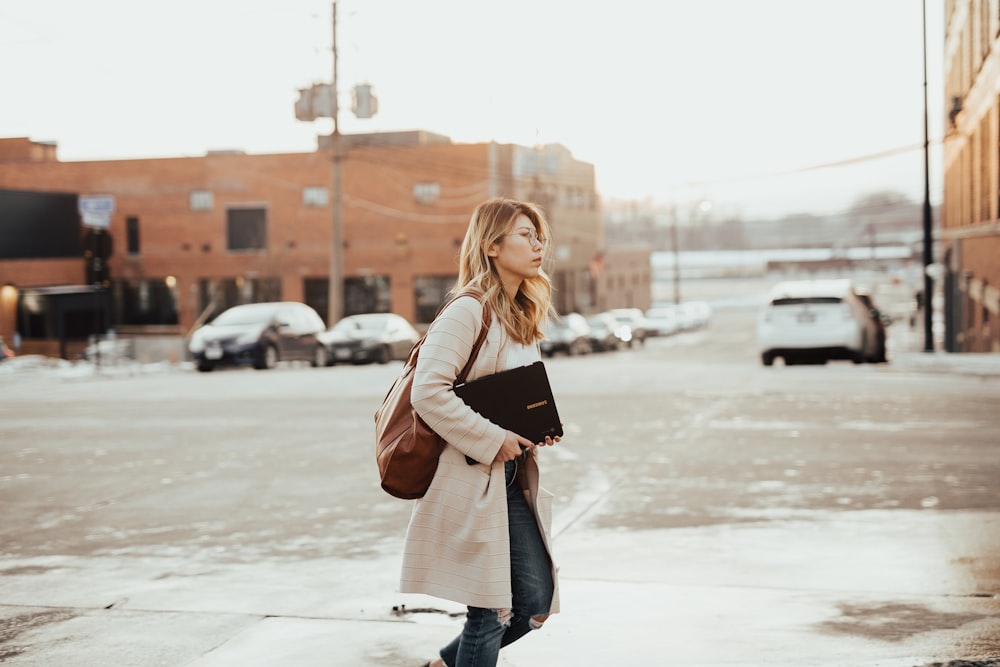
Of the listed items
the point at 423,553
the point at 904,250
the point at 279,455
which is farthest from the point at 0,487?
the point at 904,250

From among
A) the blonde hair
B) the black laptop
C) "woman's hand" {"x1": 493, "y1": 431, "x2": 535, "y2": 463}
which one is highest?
the blonde hair

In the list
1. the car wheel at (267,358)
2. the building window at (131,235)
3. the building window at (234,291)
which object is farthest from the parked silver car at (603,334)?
the building window at (131,235)

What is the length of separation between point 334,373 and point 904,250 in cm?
14488

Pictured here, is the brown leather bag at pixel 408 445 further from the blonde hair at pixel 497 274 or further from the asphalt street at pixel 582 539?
the asphalt street at pixel 582 539

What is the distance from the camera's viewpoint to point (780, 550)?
740cm

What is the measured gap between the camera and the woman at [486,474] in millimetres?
3938

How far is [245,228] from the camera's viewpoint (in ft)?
209

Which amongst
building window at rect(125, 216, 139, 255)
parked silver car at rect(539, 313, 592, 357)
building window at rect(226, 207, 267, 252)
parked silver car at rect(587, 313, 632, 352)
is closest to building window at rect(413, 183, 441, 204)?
building window at rect(226, 207, 267, 252)

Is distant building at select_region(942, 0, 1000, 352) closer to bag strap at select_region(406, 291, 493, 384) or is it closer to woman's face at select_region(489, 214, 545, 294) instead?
woman's face at select_region(489, 214, 545, 294)

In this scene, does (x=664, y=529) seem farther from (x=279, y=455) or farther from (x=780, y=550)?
(x=279, y=455)

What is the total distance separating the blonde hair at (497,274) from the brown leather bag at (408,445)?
6 centimetres

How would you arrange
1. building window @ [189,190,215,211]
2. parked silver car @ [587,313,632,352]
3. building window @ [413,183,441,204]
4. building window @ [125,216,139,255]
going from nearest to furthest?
parked silver car @ [587,313,632,352] < building window @ [413,183,441,204] < building window @ [189,190,215,211] < building window @ [125,216,139,255]

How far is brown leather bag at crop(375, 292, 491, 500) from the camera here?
13.1 feet

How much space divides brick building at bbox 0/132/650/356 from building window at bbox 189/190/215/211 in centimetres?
5
